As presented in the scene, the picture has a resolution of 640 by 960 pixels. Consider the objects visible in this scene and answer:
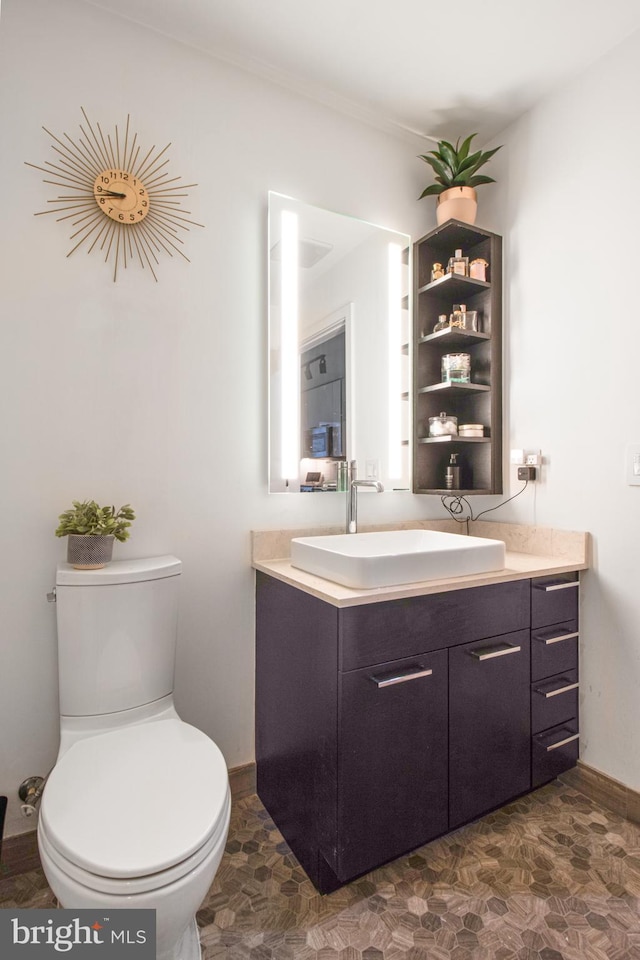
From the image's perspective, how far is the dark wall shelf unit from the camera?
210 cm

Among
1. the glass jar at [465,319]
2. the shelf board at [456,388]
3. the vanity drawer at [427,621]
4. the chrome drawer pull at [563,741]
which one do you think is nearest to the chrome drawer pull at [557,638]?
the vanity drawer at [427,621]

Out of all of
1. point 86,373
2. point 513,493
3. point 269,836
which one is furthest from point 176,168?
point 269,836

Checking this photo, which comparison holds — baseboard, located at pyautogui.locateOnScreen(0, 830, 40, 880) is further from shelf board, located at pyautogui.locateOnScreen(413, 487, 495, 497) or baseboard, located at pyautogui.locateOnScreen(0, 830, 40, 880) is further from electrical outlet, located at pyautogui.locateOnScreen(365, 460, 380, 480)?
shelf board, located at pyautogui.locateOnScreen(413, 487, 495, 497)

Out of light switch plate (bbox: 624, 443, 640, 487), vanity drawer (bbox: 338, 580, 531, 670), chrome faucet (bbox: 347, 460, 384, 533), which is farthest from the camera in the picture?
chrome faucet (bbox: 347, 460, 384, 533)

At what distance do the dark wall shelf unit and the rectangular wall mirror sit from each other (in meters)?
0.07

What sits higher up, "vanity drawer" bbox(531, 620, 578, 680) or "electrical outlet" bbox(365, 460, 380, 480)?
"electrical outlet" bbox(365, 460, 380, 480)

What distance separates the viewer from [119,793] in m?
1.07

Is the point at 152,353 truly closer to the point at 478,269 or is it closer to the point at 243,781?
the point at 478,269

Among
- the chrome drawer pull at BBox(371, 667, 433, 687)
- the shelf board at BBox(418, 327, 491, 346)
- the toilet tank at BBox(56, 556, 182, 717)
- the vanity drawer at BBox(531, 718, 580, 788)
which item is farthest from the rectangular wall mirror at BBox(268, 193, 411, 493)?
the vanity drawer at BBox(531, 718, 580, 788)

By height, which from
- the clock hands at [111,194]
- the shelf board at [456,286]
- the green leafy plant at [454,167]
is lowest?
the shelf board at [456,286]

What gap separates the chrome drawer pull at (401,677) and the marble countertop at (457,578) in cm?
21

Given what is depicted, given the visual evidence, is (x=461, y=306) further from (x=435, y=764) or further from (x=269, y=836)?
(x=269, y=836)

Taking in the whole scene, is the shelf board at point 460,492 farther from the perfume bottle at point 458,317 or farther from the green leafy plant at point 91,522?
the green leafy plant at point 91,522

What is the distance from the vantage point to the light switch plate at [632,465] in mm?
1664
